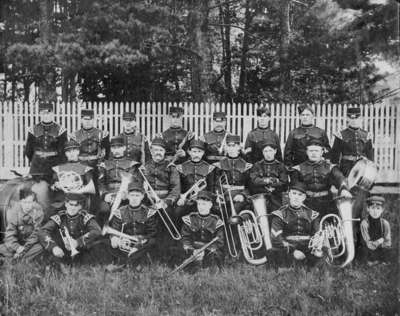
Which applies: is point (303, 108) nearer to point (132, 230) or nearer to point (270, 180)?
point (270, 180)

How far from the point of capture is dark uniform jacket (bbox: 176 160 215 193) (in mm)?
7121

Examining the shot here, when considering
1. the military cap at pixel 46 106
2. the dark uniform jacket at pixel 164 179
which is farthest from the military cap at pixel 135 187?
the military cap at pixel 46 106

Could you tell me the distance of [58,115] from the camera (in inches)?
318

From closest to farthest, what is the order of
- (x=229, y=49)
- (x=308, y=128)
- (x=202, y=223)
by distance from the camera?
(x=202, y=223)
(x=308, y=128)
(x=229, y=49)

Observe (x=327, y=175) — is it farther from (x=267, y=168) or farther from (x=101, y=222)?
(x=101, y=222)

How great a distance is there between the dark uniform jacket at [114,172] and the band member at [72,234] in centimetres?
62

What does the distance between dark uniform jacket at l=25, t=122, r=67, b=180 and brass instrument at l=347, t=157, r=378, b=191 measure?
408cm

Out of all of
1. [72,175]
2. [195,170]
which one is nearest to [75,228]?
[72,175]

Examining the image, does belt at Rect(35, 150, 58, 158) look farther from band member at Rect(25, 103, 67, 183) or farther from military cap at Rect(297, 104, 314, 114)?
military cap at Rect(297, 104, 314, 114)

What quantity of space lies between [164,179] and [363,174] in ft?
8.85

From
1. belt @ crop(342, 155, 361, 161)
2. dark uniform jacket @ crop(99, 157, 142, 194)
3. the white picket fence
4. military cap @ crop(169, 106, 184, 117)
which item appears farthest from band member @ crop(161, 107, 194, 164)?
belt @ crop(342, 155, 361, 161)

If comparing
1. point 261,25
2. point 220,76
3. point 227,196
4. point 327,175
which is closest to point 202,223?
point 227,196

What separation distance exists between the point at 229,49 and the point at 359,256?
4.02m

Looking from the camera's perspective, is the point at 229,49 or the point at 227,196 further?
the point at 229,49
